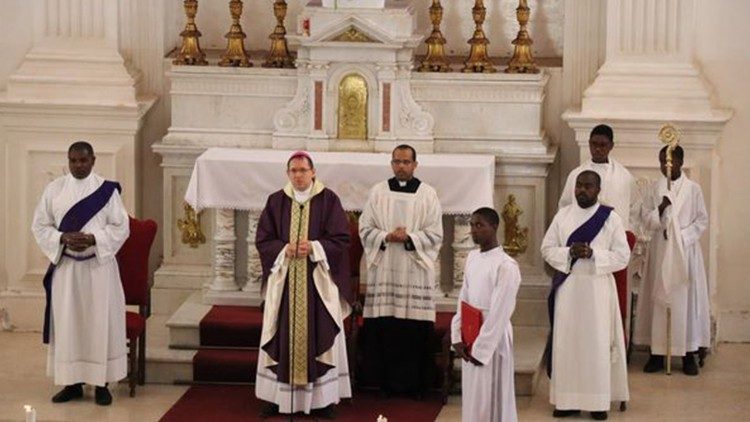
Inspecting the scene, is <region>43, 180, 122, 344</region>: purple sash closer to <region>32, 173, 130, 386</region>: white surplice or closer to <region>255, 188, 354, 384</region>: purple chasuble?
<region>32, 173, 130, 386</region>: white surplice

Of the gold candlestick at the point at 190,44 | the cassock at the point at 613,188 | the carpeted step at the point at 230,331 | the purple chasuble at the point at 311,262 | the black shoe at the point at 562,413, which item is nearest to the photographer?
the purple chasuble at the point at 311,262

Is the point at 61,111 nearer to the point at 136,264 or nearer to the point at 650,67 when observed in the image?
the point at 136,264

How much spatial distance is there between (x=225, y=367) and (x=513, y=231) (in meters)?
2.51

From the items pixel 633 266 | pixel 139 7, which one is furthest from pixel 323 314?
pixel 139 7

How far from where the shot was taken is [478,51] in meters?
16.5

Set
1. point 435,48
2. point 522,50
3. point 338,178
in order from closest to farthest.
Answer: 1. point 338,178
2. point 522,50
3. point 435,48

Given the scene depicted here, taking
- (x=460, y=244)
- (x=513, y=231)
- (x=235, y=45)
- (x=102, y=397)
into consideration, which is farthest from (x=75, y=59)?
(x=513, y=231)

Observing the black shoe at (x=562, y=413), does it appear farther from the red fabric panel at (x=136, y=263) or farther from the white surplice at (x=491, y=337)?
the red fabric panel at (x=136, y=263)

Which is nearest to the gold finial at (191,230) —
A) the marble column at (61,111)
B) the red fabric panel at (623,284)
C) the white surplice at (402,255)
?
the marble column at (61,111)

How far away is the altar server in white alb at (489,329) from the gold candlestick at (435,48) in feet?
11.2

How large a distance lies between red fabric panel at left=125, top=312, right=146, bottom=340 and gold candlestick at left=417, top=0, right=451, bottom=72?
303 centimetres

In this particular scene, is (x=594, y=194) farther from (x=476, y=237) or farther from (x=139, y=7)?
(x=139, y=7)

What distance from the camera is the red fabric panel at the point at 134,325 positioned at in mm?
14805

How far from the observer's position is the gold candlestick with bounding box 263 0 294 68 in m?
16.7
